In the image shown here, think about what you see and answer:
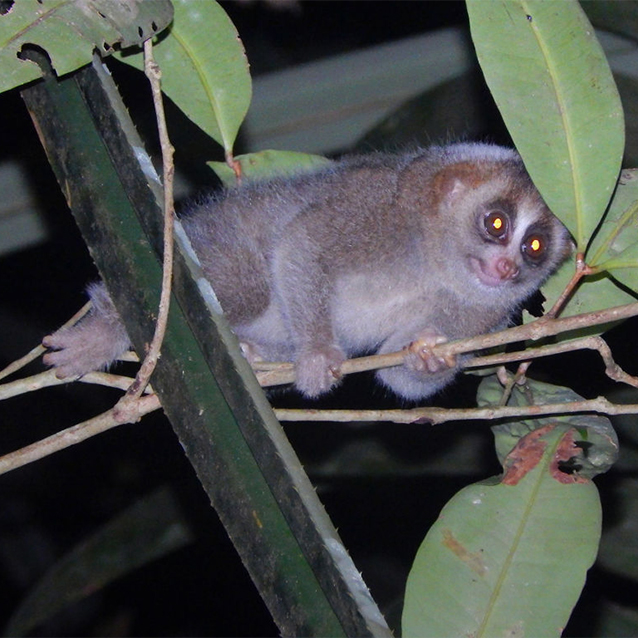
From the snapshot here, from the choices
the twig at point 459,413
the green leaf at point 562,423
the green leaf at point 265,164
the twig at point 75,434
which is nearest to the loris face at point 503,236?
the green leaf at point 265,164

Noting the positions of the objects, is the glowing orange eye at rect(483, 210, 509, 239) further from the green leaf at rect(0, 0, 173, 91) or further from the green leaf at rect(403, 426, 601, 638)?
the green leaf at rect(0, 0, 173, 91)

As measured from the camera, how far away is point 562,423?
2326mm

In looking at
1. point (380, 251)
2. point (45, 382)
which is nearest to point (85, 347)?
point (45, 382)

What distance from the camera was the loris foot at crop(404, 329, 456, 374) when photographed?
8.23ft

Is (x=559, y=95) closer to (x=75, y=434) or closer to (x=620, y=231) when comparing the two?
(x=620, y=231)

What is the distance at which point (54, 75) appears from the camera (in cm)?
212

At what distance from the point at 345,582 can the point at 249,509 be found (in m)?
0.22

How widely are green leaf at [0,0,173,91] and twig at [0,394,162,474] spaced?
0.71 meters

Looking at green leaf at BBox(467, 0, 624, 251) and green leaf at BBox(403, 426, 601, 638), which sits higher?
green leaf at BBox(467, 0, 624, 251)

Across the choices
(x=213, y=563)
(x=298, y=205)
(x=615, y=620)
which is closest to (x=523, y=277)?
(x=298, y=205)

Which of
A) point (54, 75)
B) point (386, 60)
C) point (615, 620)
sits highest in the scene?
point (54, 75)

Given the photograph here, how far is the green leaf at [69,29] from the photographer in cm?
199

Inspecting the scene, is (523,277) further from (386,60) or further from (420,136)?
(386,60)

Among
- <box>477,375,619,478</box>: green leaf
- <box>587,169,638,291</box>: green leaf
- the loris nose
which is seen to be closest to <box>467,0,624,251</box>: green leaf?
<box>587,169,638,291</box>: green leaf
